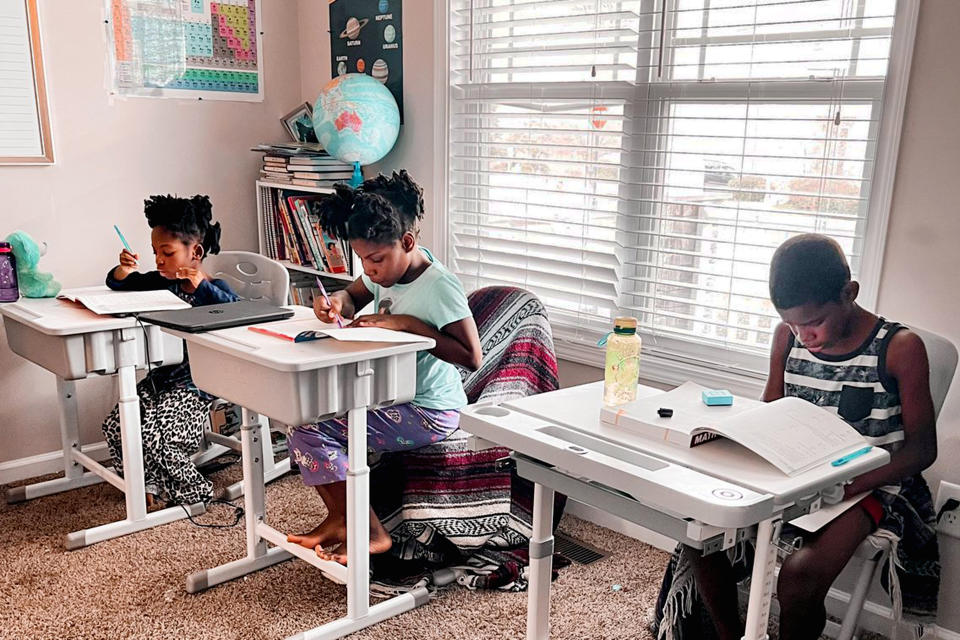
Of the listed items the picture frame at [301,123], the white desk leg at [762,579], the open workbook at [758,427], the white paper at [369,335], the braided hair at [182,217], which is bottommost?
the white desk leg at [762,579]

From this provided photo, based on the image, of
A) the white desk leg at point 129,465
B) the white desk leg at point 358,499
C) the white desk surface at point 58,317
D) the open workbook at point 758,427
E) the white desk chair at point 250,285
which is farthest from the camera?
the white desk chair at point 250,285

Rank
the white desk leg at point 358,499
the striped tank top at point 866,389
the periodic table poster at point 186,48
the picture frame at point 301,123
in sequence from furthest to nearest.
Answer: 1. the picture frame at point 301,123
2. the periodic table poster at point 186,48
3. the white desk leg at point 358,499
4. the striped tank top at point 866,389

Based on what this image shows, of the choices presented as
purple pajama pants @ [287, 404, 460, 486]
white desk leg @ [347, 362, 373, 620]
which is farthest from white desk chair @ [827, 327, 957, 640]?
white desk leg @ [347, 362, 373, 620]

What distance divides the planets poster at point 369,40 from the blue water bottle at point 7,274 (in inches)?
56.0

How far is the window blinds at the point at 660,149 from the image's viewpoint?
213 cm

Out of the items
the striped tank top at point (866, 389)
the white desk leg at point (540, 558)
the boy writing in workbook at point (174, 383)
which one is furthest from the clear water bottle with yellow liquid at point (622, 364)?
the boy writing in workbook at point (174, 383)

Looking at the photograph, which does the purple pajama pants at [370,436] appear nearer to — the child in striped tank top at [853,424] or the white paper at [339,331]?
the white paper at [339,331]

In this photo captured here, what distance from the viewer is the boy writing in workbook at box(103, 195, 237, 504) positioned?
271 centimetres

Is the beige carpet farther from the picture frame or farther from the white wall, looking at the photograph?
the picture frame

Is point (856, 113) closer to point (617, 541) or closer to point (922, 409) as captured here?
point (922, 409)

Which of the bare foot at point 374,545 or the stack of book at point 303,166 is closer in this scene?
the bare foot at point 374,545

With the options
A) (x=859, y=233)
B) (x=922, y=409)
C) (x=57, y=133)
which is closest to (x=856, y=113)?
(x=859, y=233)

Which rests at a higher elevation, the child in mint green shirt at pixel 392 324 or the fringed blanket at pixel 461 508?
the child in mint green shirt at pixel 392 324

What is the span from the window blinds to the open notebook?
3.53ft
